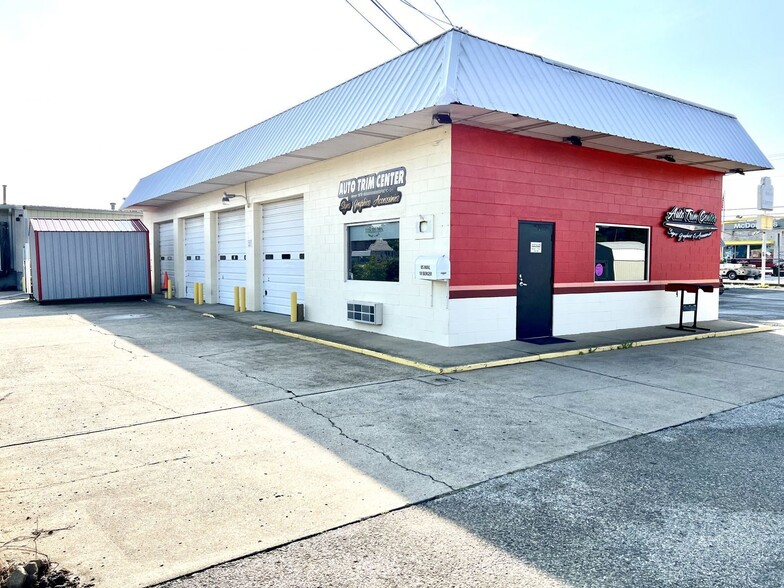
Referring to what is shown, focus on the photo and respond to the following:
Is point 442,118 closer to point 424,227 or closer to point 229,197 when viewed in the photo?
point 424,227

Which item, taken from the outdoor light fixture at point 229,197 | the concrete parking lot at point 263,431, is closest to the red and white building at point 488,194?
the outdoor light fixture at point 229,197

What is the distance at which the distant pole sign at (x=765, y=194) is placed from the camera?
63.8 feet

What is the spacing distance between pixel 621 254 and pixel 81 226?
19433 mm

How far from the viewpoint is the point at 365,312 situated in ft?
40.5

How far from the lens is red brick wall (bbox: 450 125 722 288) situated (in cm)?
1049

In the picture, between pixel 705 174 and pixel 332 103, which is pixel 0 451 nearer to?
pixel 332 103

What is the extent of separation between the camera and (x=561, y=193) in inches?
472

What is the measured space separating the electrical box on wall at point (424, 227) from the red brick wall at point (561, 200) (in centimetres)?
56

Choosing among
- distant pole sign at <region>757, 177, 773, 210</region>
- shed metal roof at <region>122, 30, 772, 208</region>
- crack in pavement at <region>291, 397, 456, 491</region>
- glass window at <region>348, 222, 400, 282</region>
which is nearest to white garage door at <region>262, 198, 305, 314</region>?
shed metal roof at <region>122, 30, 772, 208</region>

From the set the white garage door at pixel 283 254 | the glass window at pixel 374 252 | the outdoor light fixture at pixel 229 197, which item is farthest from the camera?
the outdoor light fixture at pixel 229 197

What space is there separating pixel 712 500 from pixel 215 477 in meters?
3.86

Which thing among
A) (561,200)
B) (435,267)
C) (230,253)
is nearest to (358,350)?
(435,267)

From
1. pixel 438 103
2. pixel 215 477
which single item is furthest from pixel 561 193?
pixel 215 477

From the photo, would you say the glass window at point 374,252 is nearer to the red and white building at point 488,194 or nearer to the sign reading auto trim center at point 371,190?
the red and white building at point 488,194
